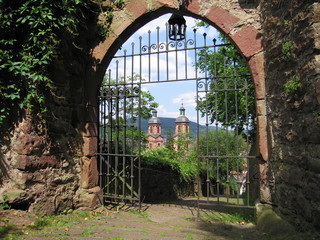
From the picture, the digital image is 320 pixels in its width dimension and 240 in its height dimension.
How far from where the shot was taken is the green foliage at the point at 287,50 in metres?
2.90

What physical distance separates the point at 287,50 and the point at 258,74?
2.50 ft

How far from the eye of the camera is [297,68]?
278cm

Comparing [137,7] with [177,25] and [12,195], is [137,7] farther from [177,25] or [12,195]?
[12,195]

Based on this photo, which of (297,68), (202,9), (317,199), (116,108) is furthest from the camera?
(116,108)

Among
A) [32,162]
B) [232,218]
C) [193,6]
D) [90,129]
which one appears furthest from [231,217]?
[193,6]

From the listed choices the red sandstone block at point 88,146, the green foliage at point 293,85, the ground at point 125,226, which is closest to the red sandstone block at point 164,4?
the green foliage at point 293,85

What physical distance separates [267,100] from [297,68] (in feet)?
2.80

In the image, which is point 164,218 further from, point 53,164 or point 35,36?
point 35,36

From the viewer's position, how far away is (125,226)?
348 centimetres

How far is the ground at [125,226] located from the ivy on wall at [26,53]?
1.32 meters

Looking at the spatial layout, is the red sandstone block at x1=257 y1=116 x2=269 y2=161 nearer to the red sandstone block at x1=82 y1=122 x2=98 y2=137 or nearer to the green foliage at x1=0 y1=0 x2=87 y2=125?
the red sandstone block at x1=82 y1=122 x2=98 y2=137

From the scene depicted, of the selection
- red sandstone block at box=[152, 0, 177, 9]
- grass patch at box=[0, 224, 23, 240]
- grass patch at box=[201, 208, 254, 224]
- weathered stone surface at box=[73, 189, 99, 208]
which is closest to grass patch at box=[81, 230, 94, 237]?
grass patch at box=[0, 224, 23, 240]

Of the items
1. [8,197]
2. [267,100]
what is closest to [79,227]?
[8,197]

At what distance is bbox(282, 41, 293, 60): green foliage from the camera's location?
290 cm
